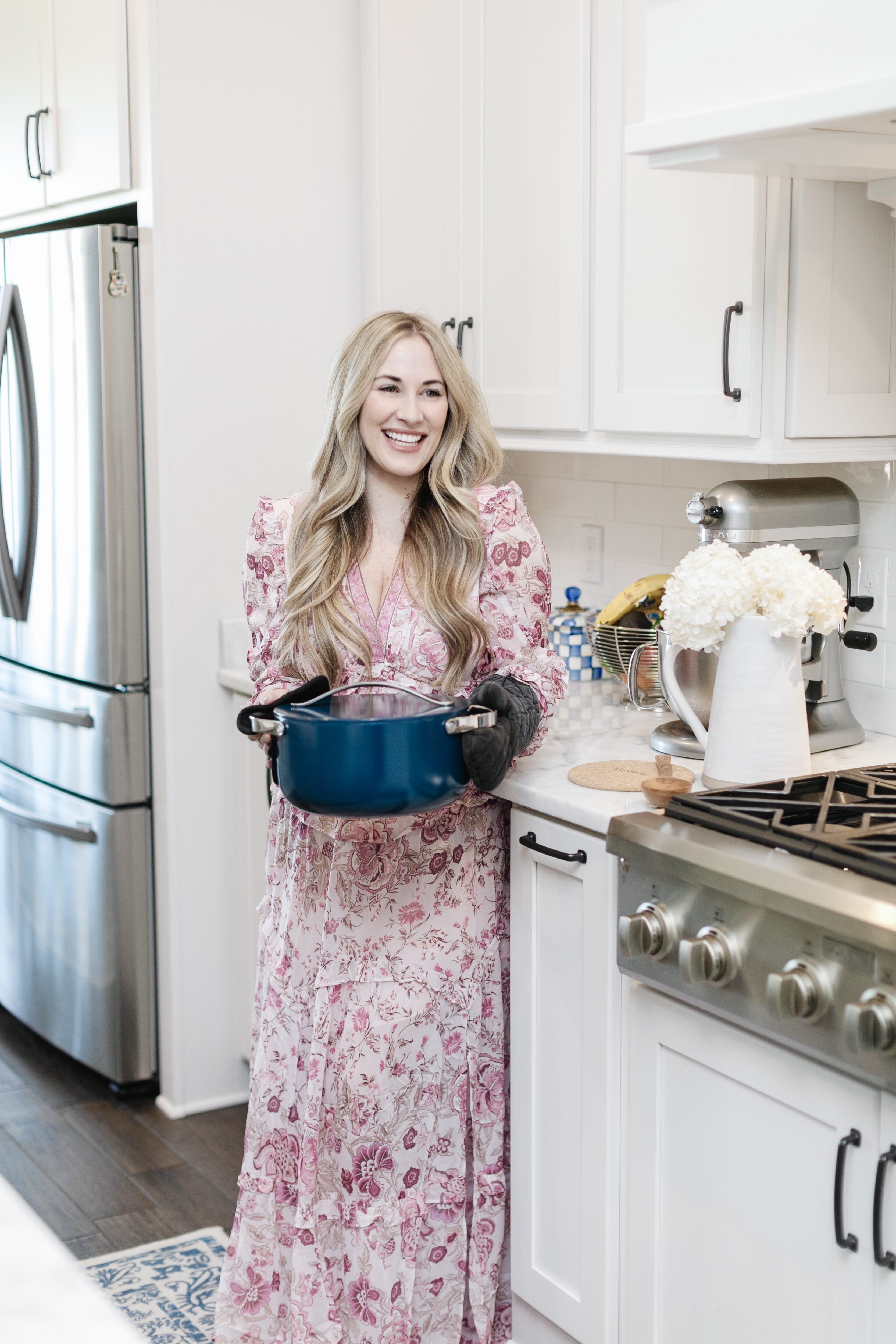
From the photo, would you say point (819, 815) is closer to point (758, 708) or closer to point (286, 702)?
point (758, 708)

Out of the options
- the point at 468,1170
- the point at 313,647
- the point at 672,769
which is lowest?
the point at 468,1170

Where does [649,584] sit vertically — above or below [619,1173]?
above

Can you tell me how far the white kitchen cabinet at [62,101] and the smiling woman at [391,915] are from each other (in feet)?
3.57

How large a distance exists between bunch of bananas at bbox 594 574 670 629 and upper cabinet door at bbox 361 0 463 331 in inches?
26.4

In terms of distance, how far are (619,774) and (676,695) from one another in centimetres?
14

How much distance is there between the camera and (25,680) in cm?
328

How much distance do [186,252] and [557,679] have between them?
135cm

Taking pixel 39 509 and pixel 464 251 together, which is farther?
pixel 39 509

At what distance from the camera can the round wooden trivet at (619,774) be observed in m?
1.93

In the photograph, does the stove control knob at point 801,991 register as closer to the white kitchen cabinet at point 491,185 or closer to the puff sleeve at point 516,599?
the puff sleeve at point 516,599

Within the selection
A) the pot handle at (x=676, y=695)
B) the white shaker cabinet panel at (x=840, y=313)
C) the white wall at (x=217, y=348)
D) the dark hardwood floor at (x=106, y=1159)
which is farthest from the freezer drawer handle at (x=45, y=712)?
the white shaker cabinet panel at (x=840, y=313)

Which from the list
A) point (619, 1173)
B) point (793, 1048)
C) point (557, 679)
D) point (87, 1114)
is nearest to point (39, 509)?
point (87, 1114)

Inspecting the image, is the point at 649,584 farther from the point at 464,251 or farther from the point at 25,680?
the point at 25,680

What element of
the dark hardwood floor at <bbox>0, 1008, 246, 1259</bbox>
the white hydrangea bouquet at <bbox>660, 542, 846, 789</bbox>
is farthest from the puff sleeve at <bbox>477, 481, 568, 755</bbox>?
the dark hardwood floor at <bbox>0, 1008, 246, 1259</bbox>
